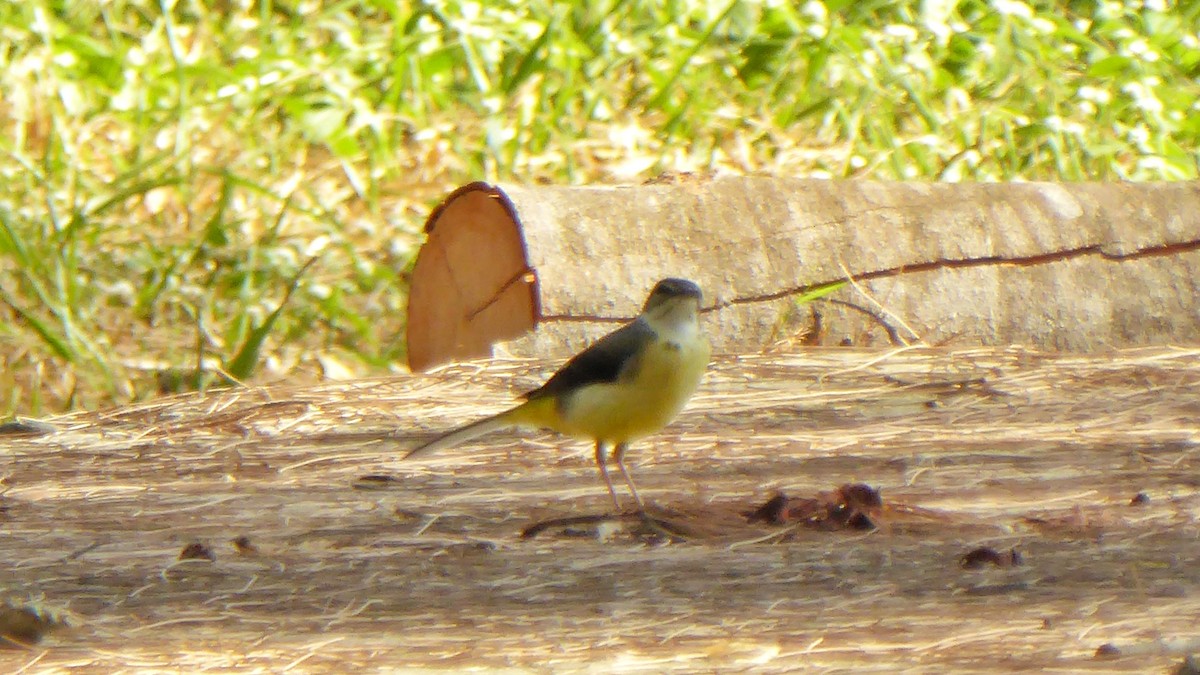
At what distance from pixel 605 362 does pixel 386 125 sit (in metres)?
5.53

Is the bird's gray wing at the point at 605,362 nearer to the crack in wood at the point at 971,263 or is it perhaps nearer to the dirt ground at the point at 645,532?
the dirt ground at the point at 645,532

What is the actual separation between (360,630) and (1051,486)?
6.34 feet

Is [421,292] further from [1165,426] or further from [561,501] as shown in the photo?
[1165,426]

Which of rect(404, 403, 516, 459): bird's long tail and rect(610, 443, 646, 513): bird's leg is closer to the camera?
rect(610, 443, 646, 513): bird's leg

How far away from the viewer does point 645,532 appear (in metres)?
3.89

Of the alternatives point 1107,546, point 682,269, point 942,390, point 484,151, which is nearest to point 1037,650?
point 1107,546

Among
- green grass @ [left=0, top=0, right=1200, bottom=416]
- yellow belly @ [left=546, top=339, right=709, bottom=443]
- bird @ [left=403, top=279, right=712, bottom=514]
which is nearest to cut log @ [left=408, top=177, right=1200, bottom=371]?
bird @ [left=403, top=279, right=712, bottom=514]

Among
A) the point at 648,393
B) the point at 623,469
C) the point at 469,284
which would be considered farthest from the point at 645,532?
the point at 469,284

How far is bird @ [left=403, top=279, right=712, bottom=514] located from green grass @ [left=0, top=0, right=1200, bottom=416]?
3.80 m

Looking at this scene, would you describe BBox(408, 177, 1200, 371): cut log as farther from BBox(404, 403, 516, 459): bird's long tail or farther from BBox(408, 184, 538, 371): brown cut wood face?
BBox(404, 403, 516, 459): bird's long tail

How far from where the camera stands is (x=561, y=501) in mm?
4340

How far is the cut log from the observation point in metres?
5.97

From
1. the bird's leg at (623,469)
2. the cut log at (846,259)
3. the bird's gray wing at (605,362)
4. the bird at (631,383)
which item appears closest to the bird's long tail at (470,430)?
the bird at (631,383)

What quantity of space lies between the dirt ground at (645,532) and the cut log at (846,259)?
1.14 ft
